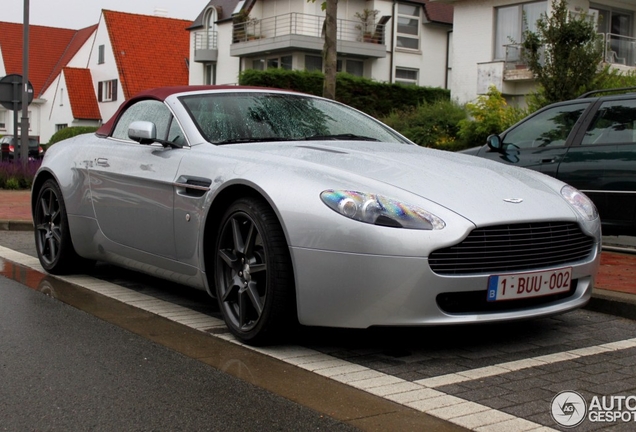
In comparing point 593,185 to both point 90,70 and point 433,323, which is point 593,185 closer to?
point 433,323

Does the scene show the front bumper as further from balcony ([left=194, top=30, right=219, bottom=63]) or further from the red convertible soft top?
balcony ([left=194, top=30, right=219, bottom=63])

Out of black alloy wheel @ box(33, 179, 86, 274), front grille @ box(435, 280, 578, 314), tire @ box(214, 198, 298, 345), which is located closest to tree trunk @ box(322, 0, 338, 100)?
black alloy wheel @ box(33, 179, 86, 274)

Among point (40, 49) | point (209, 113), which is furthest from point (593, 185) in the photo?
point (40, 49)

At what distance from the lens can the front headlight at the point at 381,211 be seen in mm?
4328

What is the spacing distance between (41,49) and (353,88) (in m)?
37.6

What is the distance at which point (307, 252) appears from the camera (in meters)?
4.46

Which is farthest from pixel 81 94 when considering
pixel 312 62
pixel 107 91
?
pixel 312 62

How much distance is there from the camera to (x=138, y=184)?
5.87 m

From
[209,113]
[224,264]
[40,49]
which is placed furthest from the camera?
[40,49]

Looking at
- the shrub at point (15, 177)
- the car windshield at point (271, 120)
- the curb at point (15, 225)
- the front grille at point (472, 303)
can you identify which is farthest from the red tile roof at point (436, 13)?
the front grille at point (472, 303)

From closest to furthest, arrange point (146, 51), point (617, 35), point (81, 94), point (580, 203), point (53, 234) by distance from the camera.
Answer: point (580, 203) → point (53, 234) → point (617, 35) → point (146, 51) → point (81, 94)

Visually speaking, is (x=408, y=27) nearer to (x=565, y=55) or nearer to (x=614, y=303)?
(x=565, y=55)

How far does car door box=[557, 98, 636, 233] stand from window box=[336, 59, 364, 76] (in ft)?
109

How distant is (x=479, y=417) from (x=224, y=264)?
6.33 feet
